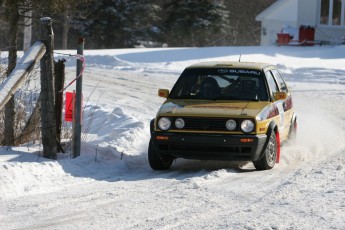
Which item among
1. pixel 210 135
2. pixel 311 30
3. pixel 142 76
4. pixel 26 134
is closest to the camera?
pixel 210 135

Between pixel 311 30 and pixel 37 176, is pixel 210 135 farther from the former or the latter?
pixel 311 30

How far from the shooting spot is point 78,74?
10.3 meters

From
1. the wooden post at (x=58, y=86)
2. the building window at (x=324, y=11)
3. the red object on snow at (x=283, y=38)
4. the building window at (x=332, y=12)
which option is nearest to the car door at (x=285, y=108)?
the wooden post at (x=58, y=86)

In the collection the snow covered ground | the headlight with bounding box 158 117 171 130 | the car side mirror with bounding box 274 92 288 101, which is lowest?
the snow covered ground

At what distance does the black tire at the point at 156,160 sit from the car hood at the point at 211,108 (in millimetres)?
510

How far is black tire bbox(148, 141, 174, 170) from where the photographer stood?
10180mm

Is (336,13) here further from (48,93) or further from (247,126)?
(48,93)

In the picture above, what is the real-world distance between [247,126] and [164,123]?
110cm

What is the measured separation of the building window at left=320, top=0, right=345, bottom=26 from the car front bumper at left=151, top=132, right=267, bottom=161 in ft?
95.6

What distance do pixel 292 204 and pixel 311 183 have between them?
1226mm

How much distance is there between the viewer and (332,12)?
38.0 m

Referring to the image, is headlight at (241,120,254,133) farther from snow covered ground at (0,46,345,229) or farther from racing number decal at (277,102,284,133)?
racing number decal at (277,102,284,133)

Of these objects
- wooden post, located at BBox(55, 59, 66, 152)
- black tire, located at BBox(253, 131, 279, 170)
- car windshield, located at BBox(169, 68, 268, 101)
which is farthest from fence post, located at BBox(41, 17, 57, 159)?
black tire, located at BBox(253, 131, 279, 170)

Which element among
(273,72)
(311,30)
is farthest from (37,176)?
(311,30)
